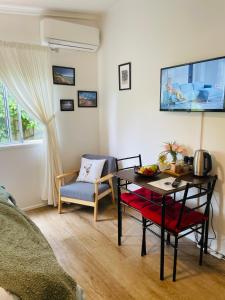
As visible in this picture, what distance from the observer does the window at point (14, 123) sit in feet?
9.93

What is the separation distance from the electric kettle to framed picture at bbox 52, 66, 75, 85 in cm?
214

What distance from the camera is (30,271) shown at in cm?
107

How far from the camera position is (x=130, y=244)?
2.46 m

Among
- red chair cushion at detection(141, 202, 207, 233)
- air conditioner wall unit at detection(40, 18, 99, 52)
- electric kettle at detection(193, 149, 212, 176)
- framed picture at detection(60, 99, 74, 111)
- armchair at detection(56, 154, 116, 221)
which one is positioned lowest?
armchair at detection(56, 154, 116, 221)

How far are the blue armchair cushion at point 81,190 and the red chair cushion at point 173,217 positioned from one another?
38.2 inches

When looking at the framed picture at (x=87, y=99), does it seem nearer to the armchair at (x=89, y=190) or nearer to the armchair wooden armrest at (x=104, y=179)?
the armchair at (x=89, y=190)

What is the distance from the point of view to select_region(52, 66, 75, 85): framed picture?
3.24 m

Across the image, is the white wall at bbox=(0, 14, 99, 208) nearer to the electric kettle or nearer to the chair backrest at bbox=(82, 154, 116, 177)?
the chair backrest at bbox=(82, 154, 116, 177)

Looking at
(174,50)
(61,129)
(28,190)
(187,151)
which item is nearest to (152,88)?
(174,50)

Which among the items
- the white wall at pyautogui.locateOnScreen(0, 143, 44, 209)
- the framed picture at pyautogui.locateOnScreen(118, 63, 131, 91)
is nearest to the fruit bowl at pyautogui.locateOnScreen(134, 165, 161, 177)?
the framed picture at pyautogui.locateOnScreen(118, 63, 131, 91)

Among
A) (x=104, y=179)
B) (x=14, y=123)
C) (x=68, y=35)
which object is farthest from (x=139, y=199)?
(x=68, y=35)

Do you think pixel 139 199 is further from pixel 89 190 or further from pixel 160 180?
pixel 89 190

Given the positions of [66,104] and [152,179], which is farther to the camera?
[66,104]

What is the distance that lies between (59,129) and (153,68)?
1.59 meters
